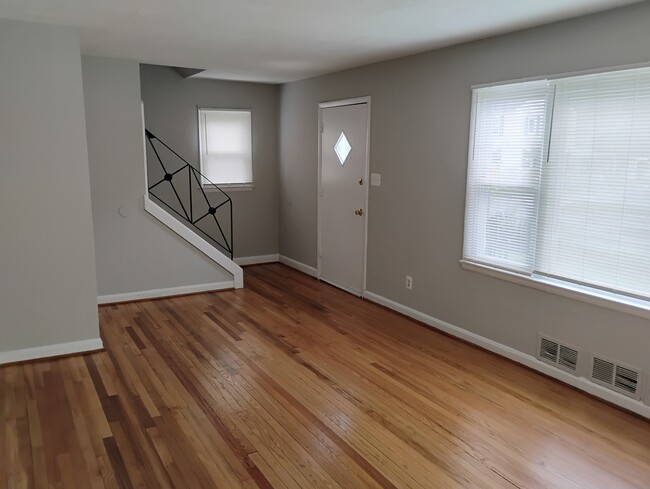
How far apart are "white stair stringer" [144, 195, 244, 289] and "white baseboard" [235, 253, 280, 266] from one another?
1.20 metres

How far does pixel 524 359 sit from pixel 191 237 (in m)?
3.52

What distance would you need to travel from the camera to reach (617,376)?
3.16 meters

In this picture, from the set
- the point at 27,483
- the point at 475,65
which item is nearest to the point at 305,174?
the point at 475,65

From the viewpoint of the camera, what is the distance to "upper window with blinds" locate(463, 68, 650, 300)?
2.99 m

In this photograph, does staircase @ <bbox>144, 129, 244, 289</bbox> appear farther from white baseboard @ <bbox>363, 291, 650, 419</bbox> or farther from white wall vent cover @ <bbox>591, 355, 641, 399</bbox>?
white wall vent cover @ <bbox>591, 355, 641, 399</bbox>

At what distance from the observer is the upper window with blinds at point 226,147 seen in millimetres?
6527

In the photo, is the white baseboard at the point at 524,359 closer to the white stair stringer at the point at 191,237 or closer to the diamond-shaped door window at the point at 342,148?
the diamond-shaped door window at the point at 342,148

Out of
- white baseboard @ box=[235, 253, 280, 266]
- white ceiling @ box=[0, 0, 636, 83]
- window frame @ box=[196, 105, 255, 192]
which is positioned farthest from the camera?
white baseboard @ box=[235, 253, 280, 266]

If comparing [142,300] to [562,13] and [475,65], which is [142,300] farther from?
[562,13]

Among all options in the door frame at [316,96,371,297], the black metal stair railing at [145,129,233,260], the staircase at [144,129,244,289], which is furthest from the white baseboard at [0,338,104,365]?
the door frame at [316,96,371,297]

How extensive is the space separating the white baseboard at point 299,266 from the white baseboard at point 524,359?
145cm

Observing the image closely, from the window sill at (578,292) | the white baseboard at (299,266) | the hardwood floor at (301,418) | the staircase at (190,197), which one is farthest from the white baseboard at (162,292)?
the window sill at (578,292)

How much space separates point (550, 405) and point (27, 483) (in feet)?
9.76

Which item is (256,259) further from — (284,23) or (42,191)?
(284,23)
